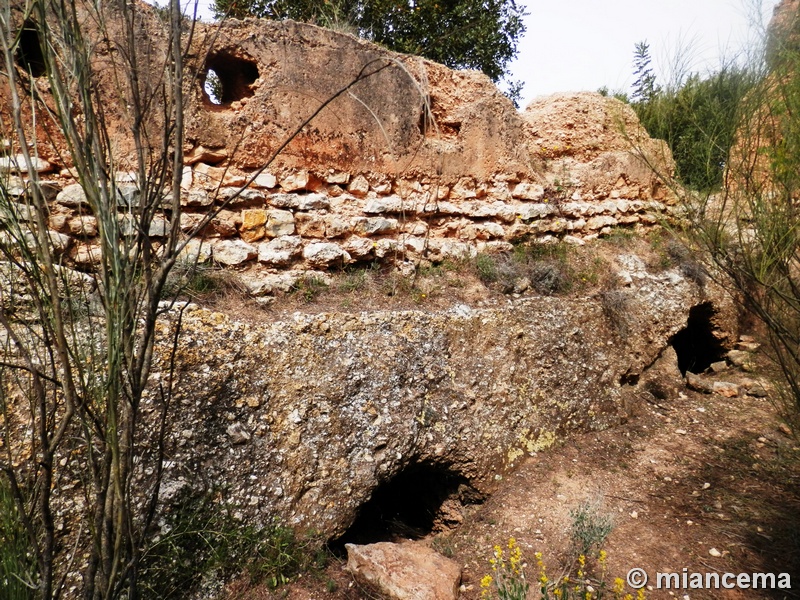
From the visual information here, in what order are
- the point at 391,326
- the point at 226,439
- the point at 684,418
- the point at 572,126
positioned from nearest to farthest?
the point at 226,439 < the point at 391,326 < the point at 684,418 < the point at 572,126

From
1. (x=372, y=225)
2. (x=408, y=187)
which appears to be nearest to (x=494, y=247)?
(x=408, y=187)

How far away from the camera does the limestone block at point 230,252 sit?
12.5 feet

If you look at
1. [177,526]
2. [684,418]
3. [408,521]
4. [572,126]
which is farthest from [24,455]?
[572,126]

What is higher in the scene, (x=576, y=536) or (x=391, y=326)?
(x=391, y=326)

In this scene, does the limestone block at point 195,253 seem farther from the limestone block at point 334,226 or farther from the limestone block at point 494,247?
the limestone block at point 494,247

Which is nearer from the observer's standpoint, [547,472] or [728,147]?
[728,147]

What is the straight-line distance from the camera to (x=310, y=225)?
13.7 feet

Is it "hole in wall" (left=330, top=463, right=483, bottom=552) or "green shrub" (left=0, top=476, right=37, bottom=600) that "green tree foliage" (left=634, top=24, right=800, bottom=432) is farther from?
"green shrub" (left=0, top=476, right=37, bottom=600)

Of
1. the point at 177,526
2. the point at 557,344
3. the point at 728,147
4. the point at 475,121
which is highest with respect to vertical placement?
the point at 475,121

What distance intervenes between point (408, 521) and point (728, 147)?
12.1ft

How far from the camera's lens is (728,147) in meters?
3.57

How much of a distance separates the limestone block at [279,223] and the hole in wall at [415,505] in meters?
2.05

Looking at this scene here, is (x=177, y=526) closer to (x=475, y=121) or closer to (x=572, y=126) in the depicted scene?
(x=475, y=121)

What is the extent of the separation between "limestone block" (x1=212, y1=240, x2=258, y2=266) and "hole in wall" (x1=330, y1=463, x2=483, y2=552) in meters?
1.99
